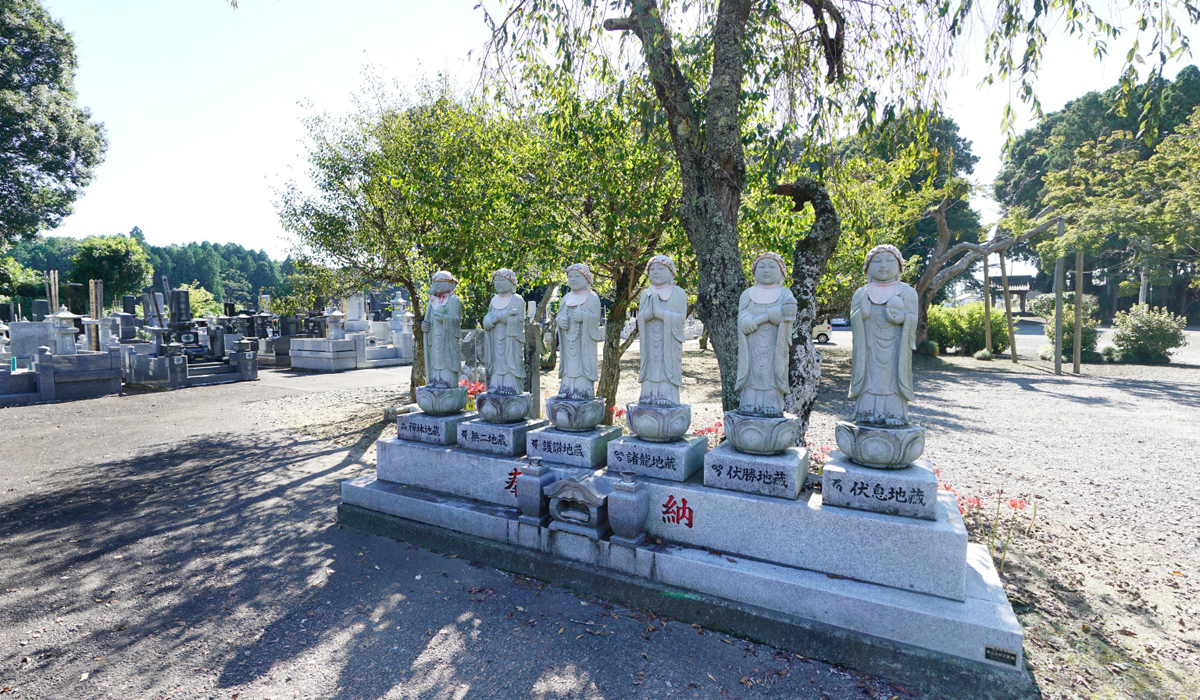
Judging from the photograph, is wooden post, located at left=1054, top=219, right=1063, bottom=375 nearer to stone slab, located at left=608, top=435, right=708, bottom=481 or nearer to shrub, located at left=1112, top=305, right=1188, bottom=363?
shrub, located at left=1112, top=305, right=1188, bottom=363

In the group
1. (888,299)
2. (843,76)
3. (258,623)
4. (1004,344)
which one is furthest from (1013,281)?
(258,623)

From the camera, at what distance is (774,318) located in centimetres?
403

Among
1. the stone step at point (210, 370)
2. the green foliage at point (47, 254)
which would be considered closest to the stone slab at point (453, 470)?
the stone step at point (210, 370)

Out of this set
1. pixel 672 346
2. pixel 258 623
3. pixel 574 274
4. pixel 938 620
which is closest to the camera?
pixel 938 620

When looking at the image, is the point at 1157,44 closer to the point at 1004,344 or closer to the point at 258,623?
the point at 258,623

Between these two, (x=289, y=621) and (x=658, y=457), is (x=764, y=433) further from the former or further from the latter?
(x=289, y=621)

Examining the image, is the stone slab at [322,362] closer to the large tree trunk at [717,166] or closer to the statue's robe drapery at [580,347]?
the statue's robe drapery at [580,347]

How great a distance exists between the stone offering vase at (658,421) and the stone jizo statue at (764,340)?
1.87 ft

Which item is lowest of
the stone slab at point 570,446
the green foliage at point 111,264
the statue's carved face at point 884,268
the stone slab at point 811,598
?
the stone slab at point 811,598

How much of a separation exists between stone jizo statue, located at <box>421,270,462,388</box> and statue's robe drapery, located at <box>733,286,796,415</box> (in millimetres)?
3025

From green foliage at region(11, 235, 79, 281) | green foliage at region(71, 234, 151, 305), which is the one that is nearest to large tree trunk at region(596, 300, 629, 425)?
green foliage at region(71, 234, 151, 305)

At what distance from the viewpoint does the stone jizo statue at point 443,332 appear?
18.9 ft

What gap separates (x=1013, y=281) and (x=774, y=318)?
158ft

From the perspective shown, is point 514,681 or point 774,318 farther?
point 774,318
